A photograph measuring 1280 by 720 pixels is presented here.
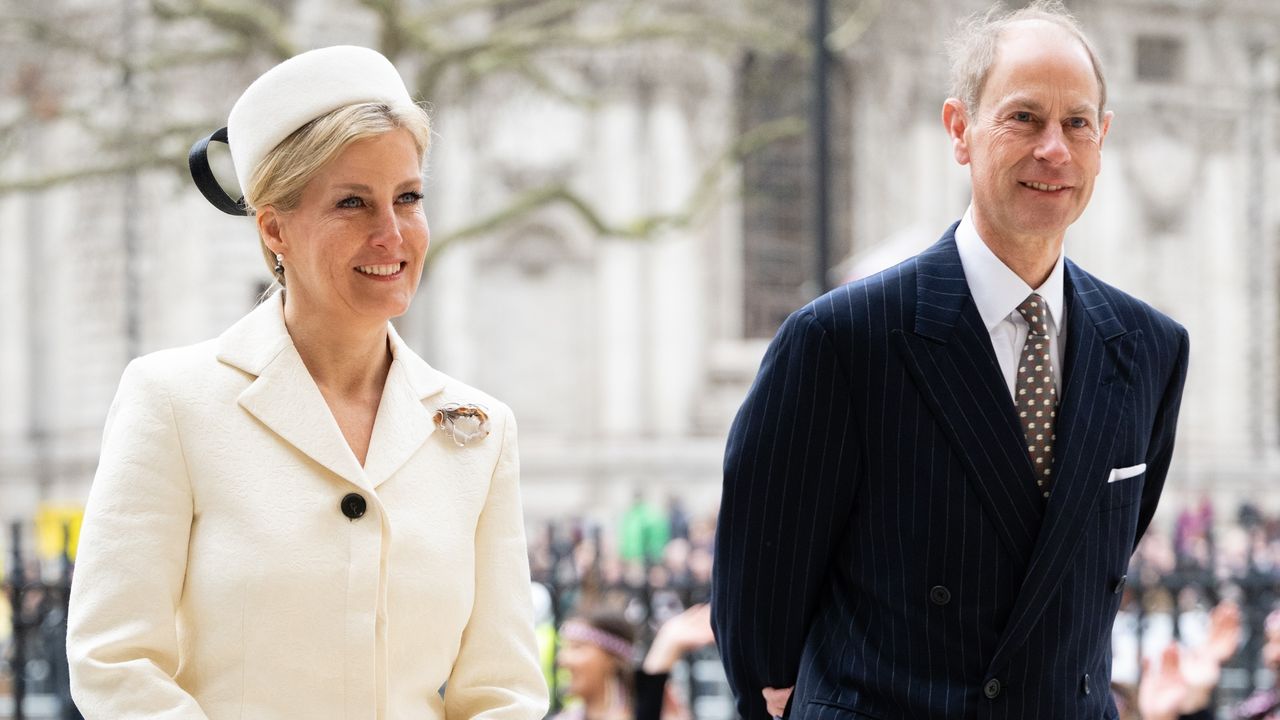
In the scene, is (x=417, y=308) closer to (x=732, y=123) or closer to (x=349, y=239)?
(x=732, y=123)

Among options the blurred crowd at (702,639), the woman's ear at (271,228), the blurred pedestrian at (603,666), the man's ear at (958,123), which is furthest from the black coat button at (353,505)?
the blurred pedestrian at (603,666)

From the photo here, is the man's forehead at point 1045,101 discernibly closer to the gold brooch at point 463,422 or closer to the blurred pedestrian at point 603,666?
the gold brooch at point 463,422

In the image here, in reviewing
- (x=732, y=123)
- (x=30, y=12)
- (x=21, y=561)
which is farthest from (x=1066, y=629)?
(x=732, y=123)

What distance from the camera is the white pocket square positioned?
288 centimetres

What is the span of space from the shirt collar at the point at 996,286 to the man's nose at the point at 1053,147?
0.24m

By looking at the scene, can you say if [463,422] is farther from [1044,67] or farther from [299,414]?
[1044,67]

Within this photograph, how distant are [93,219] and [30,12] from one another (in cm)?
206

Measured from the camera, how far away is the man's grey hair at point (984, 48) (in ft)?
9.60

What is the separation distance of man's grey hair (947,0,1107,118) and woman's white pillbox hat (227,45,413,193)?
44.2 inches

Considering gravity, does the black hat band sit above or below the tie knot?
above

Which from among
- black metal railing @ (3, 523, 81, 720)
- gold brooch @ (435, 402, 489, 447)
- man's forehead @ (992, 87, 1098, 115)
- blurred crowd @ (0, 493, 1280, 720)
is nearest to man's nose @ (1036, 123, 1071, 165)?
man's forehead @ (992, 87, 1098, 115)

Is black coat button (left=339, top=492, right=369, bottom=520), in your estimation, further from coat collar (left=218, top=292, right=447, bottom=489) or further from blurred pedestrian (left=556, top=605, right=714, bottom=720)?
blurred pedestrian (left=556, top=605, right=714, bottom=720)

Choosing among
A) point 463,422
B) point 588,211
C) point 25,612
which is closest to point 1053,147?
point 463,422

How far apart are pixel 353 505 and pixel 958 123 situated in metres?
1.41
